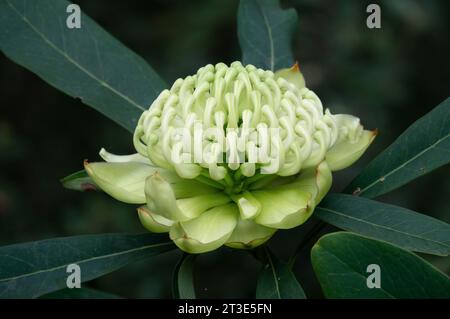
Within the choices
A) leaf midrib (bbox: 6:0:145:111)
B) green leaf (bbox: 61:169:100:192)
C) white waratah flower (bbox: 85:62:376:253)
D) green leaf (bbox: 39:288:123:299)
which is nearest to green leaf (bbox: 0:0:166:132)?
leaf midrib (bbox: 6:0:145:111)

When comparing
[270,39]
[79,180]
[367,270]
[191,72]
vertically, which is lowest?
[367,270]

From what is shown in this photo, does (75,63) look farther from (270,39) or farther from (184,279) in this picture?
(184,279)

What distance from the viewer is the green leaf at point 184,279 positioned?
6.93 ft

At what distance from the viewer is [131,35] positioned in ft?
17.6

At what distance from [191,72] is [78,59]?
2323mm

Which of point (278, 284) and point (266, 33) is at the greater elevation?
point (266, 33)

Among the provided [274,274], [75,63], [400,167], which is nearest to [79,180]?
[75,63]

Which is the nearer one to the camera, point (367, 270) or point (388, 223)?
point (367, 270)

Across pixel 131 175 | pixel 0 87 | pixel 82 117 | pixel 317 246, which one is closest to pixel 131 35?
pixel 82 117

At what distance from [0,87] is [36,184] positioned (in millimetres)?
788

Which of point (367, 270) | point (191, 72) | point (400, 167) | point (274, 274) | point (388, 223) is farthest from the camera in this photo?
point (191, 72)

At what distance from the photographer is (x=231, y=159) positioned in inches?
82.0

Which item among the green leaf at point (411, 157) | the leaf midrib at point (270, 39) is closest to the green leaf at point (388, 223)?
the green leaf at point (411, 157)

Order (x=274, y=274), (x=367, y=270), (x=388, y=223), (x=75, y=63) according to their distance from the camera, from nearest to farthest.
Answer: (x=367, y=270)
(x=388, y=223)
(x=274, y=274)
(x=75, y=63)
